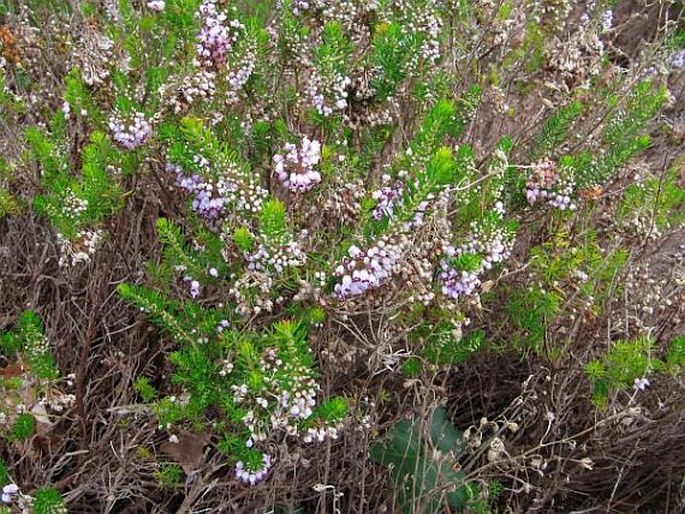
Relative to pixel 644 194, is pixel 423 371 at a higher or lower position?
lower

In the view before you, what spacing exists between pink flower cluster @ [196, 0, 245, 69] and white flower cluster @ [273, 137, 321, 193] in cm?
38

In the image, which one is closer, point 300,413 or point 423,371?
point 300,413

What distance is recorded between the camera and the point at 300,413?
197cm

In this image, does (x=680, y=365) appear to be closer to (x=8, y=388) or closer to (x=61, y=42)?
Answer: (x=8, y=388)

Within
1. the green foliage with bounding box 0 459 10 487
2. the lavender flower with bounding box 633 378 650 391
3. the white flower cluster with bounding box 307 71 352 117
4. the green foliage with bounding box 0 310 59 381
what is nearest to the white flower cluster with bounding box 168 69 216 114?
the white flower cluster with bounding box 307 71 352 117

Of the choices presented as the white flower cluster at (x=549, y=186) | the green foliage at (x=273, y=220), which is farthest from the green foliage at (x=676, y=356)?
the green foliage at (x=273, y=220)

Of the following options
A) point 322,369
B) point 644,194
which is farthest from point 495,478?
point 644,194

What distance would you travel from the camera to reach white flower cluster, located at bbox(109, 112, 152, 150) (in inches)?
83.9

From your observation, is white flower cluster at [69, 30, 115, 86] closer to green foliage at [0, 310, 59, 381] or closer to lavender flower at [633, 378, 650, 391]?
green foliage at [0, 310, 59, 381]

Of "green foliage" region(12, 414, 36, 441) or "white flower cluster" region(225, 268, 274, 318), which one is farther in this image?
"green foliage" region(12, 414, 36, 441)

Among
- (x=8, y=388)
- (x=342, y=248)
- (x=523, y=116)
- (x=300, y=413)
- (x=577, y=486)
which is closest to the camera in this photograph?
(x=300, y=413)

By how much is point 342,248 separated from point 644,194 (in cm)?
124

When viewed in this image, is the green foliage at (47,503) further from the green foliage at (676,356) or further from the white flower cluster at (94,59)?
the green foliage at (676,356)

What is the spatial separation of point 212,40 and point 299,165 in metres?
0.47
